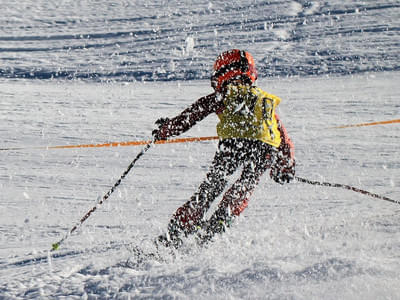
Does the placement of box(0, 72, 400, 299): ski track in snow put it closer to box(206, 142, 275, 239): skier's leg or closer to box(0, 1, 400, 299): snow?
box(0, 1, 400, 299): snow

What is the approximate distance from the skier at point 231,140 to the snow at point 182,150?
19 cm

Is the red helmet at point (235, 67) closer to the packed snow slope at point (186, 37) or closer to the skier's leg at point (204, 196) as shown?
the skier's leg at point (204, 196)

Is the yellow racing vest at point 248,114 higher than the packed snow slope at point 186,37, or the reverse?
the packed snow slope at point 186,37

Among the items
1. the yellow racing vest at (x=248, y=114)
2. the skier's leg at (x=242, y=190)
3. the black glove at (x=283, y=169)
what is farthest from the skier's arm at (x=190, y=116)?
the black glove at (x=283, y=169)

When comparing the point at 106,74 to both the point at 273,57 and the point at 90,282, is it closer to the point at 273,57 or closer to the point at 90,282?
the point at 273,57

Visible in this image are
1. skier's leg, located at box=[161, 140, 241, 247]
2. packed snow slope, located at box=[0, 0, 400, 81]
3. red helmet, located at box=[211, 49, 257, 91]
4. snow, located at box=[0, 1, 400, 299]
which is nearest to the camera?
snow, located at box=[0, 1, 400, 299]

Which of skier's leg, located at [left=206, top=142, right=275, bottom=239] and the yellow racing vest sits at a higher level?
the yellow racing vest

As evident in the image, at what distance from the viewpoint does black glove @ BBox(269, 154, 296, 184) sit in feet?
11.7

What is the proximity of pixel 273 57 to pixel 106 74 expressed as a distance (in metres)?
2.90

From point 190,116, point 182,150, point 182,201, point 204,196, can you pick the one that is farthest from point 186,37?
point 204,196

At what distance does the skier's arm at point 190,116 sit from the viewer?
3.43 meters

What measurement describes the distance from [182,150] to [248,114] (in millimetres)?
2224

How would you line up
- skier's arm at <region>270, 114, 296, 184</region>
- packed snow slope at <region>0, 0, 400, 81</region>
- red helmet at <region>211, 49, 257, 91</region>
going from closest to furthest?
red helmet at <region>211, 49, 257, 91</region>
skier's arm at <region>270, 114, 296, 184</region>
packed snow slope at <region>0, 0, 400, 81</region>

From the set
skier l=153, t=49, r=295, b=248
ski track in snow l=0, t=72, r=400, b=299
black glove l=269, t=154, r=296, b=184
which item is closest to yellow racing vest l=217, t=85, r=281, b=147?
skier l=153, t=49, r=295, b=248
